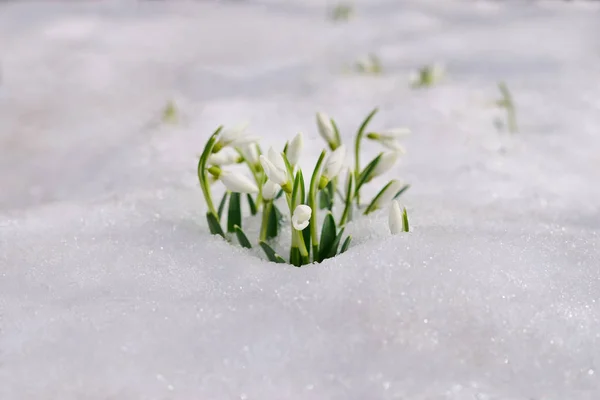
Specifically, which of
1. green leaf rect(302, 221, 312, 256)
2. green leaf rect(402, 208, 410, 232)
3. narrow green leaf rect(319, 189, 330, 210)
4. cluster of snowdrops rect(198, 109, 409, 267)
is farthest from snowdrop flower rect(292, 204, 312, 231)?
narrow green leaf rect(319, 189, 330, 210)

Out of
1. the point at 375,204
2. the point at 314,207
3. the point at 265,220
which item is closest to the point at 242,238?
the point at 265,220

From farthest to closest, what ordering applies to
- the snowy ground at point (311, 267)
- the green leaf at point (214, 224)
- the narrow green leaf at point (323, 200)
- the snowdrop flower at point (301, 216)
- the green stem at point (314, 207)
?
the narrow green leaf at point (323, 200), the green leaf at point (214, 224), the green stem at point (314, 207), the snowdrop flower at point (301, 216), the snowy ground at point (311, 267)

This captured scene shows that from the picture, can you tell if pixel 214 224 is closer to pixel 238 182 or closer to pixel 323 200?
pixel 238 182

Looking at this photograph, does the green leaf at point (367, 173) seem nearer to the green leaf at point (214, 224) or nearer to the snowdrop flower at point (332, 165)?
the snowdrop flower at point (332, 165)

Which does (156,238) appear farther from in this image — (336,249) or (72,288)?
(336,249)

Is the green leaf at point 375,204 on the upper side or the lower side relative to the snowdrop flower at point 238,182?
lower

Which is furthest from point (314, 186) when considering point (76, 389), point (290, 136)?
point (290, 136)

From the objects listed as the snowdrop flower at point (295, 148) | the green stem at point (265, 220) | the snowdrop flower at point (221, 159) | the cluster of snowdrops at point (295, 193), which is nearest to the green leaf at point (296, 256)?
the cluster of snowdrops at point (295, 193)
